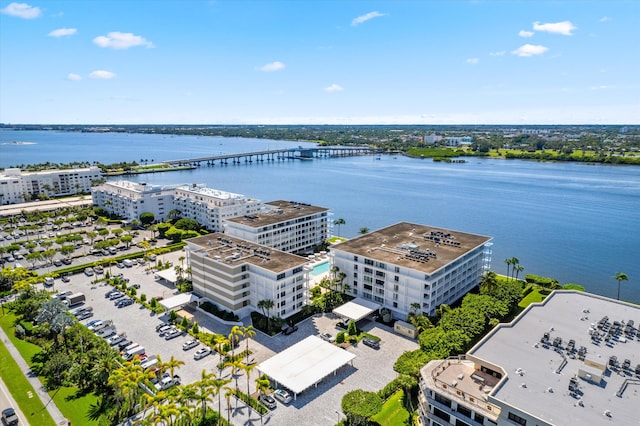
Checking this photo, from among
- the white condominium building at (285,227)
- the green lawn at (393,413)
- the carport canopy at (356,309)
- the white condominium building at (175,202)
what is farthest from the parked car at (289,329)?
the white condominium building at (175,202)

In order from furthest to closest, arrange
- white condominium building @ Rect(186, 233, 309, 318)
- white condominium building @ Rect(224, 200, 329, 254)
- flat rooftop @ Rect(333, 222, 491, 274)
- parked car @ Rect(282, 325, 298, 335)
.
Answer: white condominium building @ Rect(224, 200, 329, 254), flat rooftop @ Rect(333, 222, 491, 274), white condominium building @ Rect(186, 233, 309, 318), parked car @ Rect(282, 325, 298, 335)

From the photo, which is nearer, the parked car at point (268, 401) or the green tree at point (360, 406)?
the green tree at point (360, 406)

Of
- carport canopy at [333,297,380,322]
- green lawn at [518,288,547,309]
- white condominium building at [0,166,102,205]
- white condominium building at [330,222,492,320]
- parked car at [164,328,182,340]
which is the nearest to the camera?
parked car at [164,328,182,340]

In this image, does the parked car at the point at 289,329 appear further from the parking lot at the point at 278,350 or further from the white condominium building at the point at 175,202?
the white condominium building at the point at 175,202

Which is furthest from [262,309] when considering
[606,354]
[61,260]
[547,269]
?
[547,269]

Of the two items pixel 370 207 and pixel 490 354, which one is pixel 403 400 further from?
pixel 370 207

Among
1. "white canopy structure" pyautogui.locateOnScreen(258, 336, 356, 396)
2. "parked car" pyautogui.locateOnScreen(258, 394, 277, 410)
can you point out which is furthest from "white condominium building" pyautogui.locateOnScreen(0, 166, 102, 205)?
"parked car" pyautogui.locateOnScreen(258, 394, 277, 410)

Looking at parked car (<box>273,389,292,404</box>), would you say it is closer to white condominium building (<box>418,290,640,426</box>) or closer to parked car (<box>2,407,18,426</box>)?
white condominium building (<box>418,290,640,426</box>)
